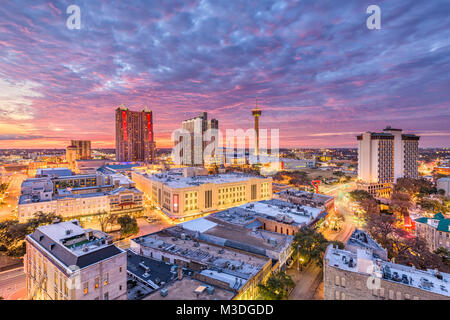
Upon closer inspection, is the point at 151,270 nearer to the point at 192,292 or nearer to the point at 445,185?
the point at 192,292

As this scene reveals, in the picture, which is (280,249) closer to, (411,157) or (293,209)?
(293,209)

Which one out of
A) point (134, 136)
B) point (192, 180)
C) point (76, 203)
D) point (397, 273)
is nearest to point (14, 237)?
point (76, 203)

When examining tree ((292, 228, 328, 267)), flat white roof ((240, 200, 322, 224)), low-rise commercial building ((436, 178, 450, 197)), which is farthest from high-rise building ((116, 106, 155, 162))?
low-rise commercial building ((436, 178, 450, 197))

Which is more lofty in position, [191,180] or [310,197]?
[191,180]

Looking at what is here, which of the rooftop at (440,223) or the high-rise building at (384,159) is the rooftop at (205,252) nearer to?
the rooftop at (440,223)

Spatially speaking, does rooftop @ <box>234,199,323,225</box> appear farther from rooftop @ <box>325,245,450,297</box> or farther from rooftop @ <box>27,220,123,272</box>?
rooftop @ <box>27,220,123,272</box>

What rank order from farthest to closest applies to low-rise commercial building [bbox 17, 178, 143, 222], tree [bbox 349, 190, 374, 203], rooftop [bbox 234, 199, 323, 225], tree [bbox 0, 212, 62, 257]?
tree [bbox 349, 190, 374, 203] < low-rise commercial building [bbox 17, 178, 143, 222] < rooftop [bbox 234, 199, 323, 225] < tree [bbox 0, 212, 62, 257]
